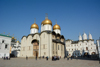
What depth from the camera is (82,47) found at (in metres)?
51.2

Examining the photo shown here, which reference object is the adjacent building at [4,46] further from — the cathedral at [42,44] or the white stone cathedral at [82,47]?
the white stone cathedral at [82,47]

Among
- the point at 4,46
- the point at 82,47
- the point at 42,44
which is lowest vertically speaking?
the point at 82,47

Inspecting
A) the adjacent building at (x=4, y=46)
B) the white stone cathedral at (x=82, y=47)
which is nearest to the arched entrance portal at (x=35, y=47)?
the adjacent building at (x=4, y=46)

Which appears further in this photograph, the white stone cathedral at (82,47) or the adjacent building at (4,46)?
the white stone cathedral at (82,47)

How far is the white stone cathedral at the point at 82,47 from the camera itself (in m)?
47.9

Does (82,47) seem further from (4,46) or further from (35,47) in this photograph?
(4,46)

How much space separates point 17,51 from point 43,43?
1836 centimetres

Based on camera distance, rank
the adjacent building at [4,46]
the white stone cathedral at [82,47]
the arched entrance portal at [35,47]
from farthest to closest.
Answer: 1. the white stone cathedral at [82,47]
2. the arched entrance portal at [35,47]
3. the adjacent building at [4,46]

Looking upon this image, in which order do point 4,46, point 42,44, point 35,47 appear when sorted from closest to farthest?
point 4,46, point 42,44, point 35,47

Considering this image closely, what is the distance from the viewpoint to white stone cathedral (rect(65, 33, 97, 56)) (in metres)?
47.9

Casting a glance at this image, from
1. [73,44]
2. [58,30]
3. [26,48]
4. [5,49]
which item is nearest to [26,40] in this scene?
[26,48]

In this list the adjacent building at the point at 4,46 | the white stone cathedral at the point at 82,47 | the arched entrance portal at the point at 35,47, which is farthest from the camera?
the white stone cathedral at the point at 82,47

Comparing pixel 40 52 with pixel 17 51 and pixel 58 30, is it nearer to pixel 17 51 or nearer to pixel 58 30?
pixel 58 30

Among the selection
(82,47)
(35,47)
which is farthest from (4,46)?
(82,47)
